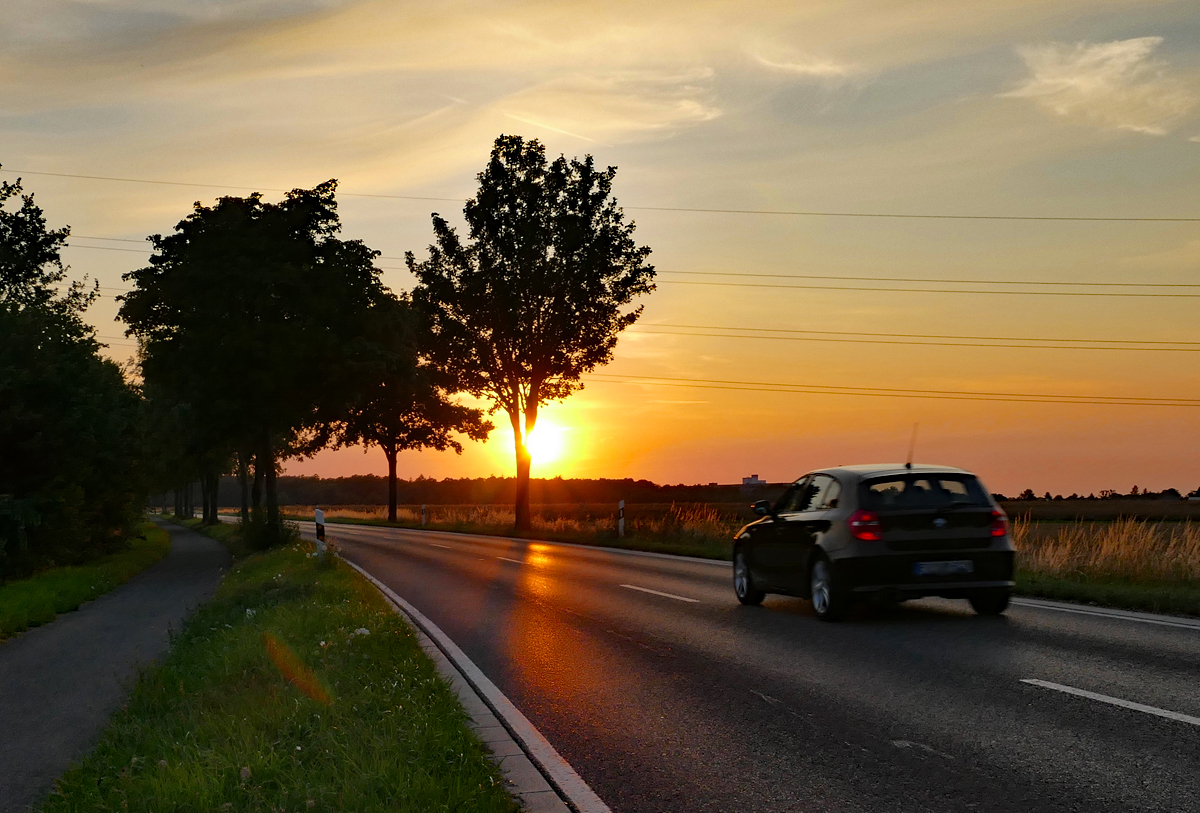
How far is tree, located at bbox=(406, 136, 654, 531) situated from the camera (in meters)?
39.8

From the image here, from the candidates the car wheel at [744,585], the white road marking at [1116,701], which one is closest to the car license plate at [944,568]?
the car wheel at [744,585]

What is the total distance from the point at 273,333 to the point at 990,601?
2320 centimetres

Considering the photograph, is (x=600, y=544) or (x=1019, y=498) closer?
(x=600, y=544)

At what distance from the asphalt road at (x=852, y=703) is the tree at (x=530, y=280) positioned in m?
26.4

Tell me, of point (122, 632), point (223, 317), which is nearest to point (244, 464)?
point (223, 317)

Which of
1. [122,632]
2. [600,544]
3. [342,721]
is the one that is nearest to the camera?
[342,721]

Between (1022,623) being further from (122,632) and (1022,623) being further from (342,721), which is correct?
(122,632)

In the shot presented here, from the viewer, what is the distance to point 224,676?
9.41m

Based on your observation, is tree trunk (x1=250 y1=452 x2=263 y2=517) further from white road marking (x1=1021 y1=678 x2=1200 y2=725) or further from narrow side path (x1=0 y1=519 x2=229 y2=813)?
white road marking (x1=1021 y1=678 x2=1200 y2=725)

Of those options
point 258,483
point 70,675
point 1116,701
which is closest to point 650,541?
point 258,483

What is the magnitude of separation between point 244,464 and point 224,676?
50.1 meters

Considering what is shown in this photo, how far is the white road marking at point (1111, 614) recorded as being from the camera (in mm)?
10922

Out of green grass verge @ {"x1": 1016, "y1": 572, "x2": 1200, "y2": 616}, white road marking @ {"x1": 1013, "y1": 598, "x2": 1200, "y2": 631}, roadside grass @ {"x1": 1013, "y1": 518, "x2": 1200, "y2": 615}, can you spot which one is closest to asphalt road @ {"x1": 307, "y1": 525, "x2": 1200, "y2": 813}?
white road marking @ {"x1": 1013, "y1": 598, "x2": 1200, "y2": 631}

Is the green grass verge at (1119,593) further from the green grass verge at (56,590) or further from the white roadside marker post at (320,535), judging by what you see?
the green grass verge at (56,590)
